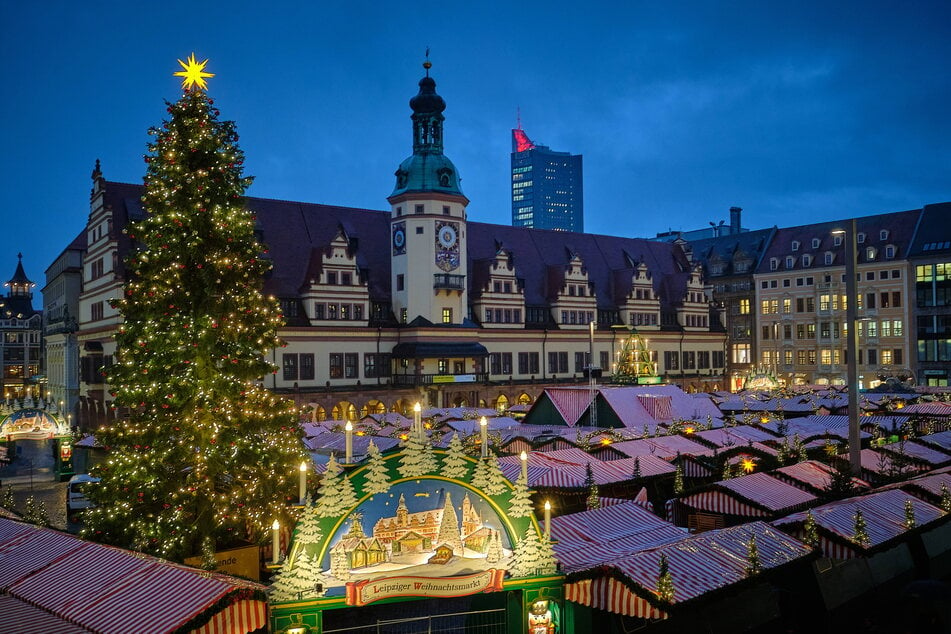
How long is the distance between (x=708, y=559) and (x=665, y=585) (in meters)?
1.67

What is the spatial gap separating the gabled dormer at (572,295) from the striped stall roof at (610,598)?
58461 millimetres

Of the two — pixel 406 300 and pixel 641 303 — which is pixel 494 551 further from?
pixel 641 303

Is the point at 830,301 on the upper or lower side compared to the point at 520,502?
upper

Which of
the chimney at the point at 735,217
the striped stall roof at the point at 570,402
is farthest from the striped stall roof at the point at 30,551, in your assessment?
the chimney at the point at 735,217

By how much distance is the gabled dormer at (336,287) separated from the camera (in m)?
56.4

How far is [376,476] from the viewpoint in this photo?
10.0 m

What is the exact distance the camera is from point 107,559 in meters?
11.0

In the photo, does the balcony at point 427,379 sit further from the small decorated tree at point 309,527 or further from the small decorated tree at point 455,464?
the small decorated tree at point 309,527

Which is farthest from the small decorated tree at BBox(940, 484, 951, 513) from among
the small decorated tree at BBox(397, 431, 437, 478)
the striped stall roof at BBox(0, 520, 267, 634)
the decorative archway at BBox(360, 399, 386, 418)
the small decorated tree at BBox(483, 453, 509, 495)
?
the decorative archway at BBox(360, 399, 386, 418)

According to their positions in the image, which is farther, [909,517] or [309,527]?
[909,517]

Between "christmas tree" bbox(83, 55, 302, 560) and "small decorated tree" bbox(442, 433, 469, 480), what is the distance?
709 cm

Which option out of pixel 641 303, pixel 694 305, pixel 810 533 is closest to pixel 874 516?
pixel 810 533

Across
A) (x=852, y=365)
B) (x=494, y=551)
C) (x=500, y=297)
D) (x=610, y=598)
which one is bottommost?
(x=610, y=598)

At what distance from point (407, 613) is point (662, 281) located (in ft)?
224
